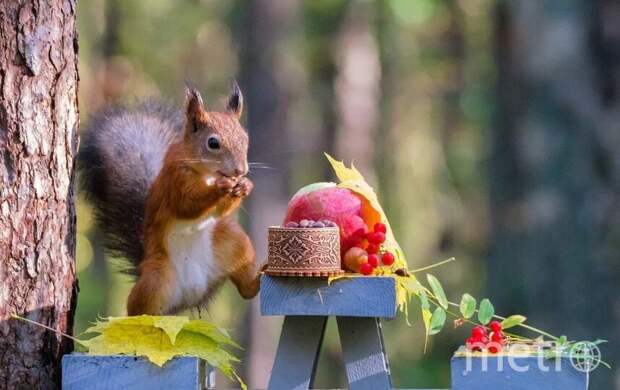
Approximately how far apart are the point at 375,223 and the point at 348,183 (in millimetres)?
109

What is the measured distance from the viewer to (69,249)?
9.16 feet

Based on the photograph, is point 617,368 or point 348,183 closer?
point 348,183

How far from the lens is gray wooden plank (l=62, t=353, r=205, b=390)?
101 inches

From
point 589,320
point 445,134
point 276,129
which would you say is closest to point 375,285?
point 589,320

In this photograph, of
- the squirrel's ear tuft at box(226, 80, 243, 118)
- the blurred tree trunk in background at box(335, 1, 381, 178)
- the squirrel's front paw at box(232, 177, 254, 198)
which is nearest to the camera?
the squirrel's front paw at box(232, 177, 254, 198)

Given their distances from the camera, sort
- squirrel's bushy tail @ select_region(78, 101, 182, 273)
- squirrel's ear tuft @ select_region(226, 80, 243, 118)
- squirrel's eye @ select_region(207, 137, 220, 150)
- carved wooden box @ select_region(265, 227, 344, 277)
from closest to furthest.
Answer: carved wooden box @ select_region(265, 227, 344, 277) → squirrel's eye @ select_region(207, 137, 220, 150) → squirrel's ear tuft @ select_region(226, 80, 243, 118) → squirrel's bushy tail @ select_region(78, 101, 182, 273)

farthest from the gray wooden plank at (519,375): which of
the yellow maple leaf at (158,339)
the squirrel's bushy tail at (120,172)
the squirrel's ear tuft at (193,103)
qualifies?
the squirrel's bushy tail at (120,172)

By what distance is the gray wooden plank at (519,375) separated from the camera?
2.51 meters

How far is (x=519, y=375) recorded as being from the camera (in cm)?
252

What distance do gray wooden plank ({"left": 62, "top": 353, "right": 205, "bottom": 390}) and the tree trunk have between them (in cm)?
18

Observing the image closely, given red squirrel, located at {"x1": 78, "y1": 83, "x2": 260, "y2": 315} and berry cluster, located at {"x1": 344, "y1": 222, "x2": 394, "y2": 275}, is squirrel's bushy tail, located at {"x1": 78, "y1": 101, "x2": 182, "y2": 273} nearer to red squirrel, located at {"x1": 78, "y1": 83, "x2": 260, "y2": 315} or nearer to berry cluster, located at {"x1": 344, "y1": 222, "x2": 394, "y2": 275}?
red squirrel, located at {"x1": 78, "y1": 83, "x2": 260, "y2": 315}

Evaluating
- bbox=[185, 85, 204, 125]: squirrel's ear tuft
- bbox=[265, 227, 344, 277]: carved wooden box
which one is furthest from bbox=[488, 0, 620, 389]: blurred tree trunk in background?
bbox=[265, 227, 344, 277]: carved wooden box

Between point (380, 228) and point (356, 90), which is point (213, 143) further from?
point (356, 90)

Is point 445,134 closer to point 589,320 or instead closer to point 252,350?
point 252,350
